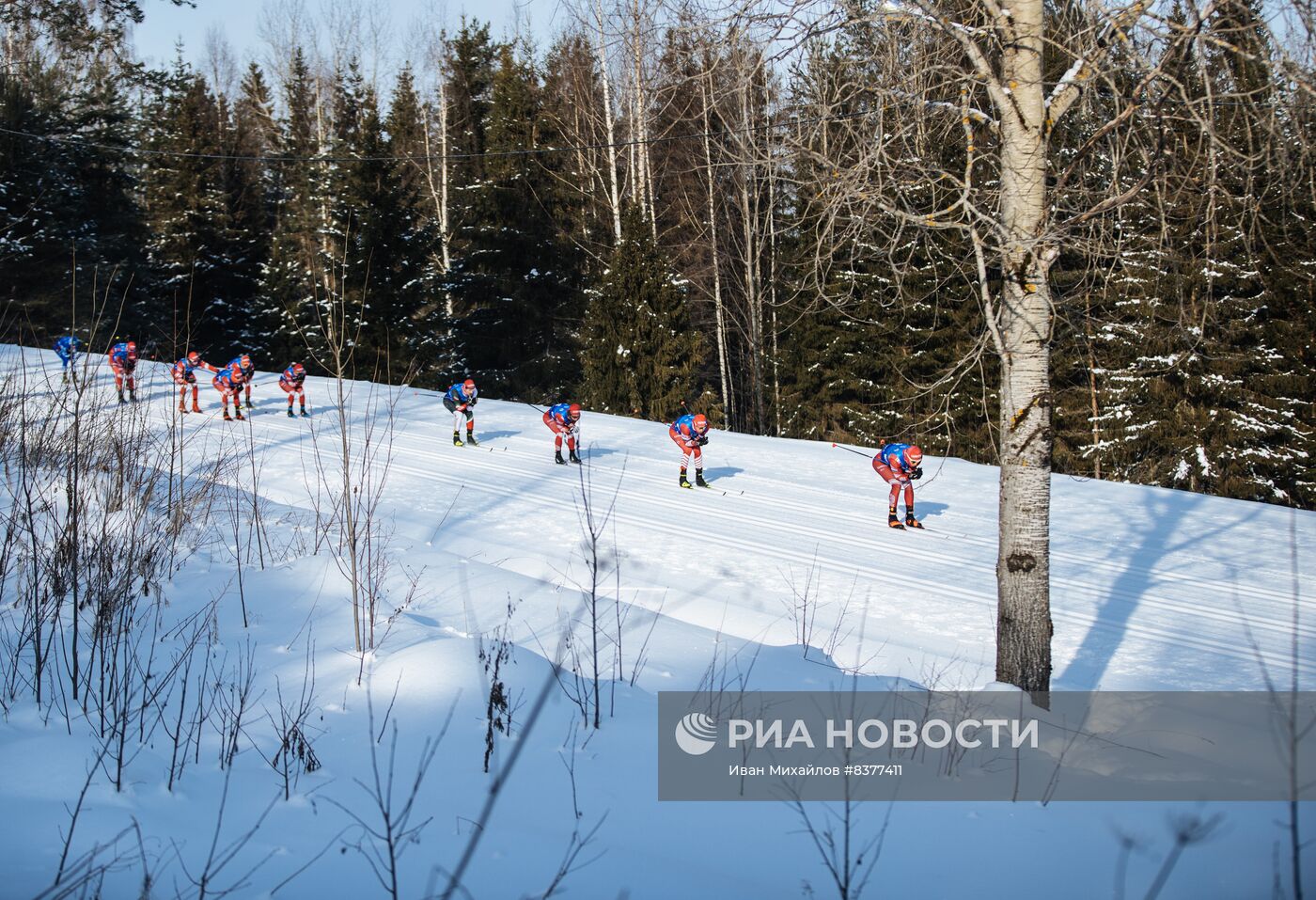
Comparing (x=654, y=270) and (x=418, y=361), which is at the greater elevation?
(x=654, y=270)

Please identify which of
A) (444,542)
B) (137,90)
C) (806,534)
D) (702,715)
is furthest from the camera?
(137,90)

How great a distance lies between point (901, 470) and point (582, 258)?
74.9 ft

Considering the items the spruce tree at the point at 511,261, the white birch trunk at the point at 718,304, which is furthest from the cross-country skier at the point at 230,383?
the spruce tree at the point at 511,261

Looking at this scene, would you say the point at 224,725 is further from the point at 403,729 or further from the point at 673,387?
the point at 673,387

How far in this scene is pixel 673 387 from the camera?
1037 inches

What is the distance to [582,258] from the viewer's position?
3266cm

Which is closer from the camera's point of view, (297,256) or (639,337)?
(639,337)

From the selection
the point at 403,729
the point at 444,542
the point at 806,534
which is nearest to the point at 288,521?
the point at 444,542

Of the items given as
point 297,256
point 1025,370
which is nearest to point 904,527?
point 1025,370

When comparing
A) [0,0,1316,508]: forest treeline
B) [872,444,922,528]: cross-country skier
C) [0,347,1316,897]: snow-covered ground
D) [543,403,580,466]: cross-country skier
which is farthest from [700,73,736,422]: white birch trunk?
[872,444,922,528]: cross-country skier

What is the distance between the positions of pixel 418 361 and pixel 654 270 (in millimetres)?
10213

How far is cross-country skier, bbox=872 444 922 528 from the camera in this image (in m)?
12.1

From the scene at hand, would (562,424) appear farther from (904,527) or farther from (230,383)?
(230,383)

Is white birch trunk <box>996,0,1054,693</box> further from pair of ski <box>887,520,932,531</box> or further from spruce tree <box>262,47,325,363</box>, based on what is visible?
spruce tree <box>262,47,325,363</box>
